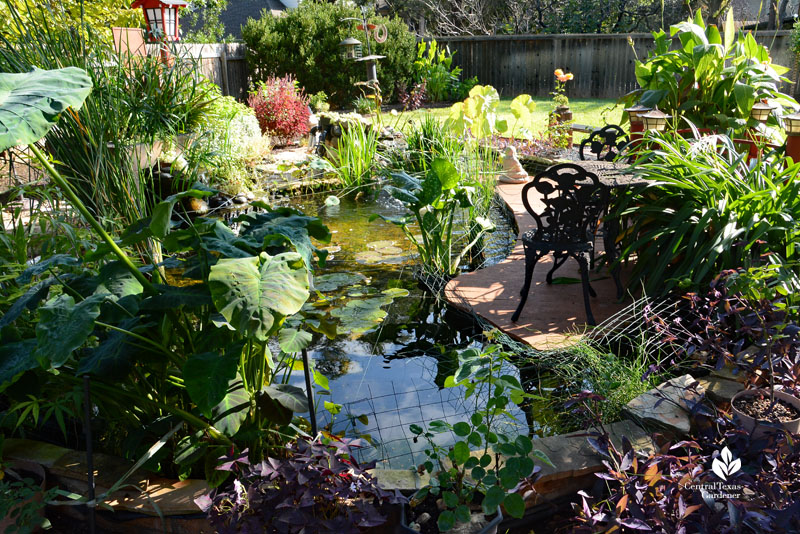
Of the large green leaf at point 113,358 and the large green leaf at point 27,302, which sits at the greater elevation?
the large green leaf at point 27,302

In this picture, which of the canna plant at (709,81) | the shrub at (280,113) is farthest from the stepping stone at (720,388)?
the shrub at (280,113)

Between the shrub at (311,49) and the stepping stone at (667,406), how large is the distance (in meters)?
12.3

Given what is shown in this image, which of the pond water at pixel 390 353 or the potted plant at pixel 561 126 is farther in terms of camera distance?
the potted plant at pixel 561 126

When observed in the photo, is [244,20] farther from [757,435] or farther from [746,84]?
[757,435]

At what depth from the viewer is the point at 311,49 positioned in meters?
13.6

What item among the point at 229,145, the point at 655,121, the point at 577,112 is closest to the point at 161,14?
the point at 229,145

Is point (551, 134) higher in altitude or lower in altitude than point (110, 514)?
higher

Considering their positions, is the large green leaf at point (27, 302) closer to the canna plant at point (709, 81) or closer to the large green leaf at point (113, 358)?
the large green leaf at point (113, 358)

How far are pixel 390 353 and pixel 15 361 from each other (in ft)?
6.42

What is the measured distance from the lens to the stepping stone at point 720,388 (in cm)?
241

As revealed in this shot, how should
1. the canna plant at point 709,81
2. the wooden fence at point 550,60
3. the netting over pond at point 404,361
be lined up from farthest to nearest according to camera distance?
the wooden fence at point 550,60, the canna plant at point 709,81, the netting over pond at point 404,361

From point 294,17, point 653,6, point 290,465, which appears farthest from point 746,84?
point 653,6

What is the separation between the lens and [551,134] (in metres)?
8.72

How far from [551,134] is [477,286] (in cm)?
516
